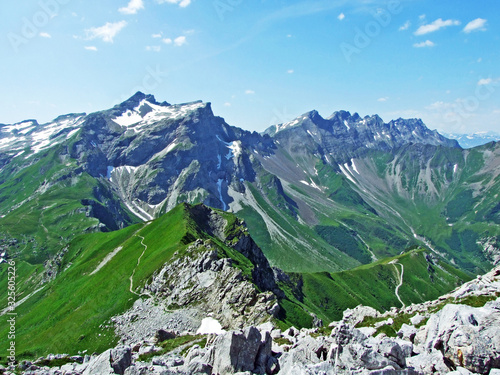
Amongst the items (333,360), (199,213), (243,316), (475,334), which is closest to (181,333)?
(243,316)

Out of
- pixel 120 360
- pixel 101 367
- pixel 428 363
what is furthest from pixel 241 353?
pixel 428 363

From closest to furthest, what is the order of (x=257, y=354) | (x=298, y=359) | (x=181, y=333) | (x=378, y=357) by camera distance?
(x=378, y=357)
(x=298, y=359)
(x=257, y=354)
(x=181, y=333)

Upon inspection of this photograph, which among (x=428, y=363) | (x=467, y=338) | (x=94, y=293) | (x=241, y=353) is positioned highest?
(x=241, y=353)

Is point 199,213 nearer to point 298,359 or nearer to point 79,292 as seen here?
point 79,292

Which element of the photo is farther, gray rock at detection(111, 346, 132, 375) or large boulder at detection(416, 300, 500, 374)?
gray rock at detection(111, 346, 132, 375)

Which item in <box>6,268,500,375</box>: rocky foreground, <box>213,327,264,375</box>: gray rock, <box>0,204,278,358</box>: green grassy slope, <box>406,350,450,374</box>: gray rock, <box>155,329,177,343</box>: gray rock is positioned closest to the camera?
<box>6,268,500,375</box>: rocky foreground

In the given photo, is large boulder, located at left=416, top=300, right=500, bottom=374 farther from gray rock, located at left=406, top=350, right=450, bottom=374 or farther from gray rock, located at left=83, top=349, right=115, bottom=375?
gray rock, located at left=83, top=349, right=115, bottom=375

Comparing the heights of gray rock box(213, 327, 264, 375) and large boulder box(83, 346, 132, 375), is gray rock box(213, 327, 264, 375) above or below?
below

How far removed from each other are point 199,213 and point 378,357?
16334cm

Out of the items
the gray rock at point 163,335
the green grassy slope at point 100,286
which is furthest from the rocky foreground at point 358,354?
the green grassy slope at point 100,286

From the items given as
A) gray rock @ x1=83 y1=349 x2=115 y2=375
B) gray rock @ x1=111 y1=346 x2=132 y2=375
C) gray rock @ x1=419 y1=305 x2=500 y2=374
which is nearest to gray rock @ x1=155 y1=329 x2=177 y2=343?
gray rock @ x1=83 y1=349 x2=115 y2=375

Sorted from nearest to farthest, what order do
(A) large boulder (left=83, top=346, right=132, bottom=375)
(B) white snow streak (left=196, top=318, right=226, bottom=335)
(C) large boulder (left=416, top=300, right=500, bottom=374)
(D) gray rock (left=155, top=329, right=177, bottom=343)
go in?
(C) large boulder (left=416, top=300, right=500, bottom=374)
(A) large boulder (left=83, top=346, right=132, bottom=375)
(D) gray rock (left=155, top=329, right=177, bottom=343)
(B) white snow streak (left=196, top=318, right=226, bottom=335)

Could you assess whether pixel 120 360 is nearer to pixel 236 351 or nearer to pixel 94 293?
pixel 236 351

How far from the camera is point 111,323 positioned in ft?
301
